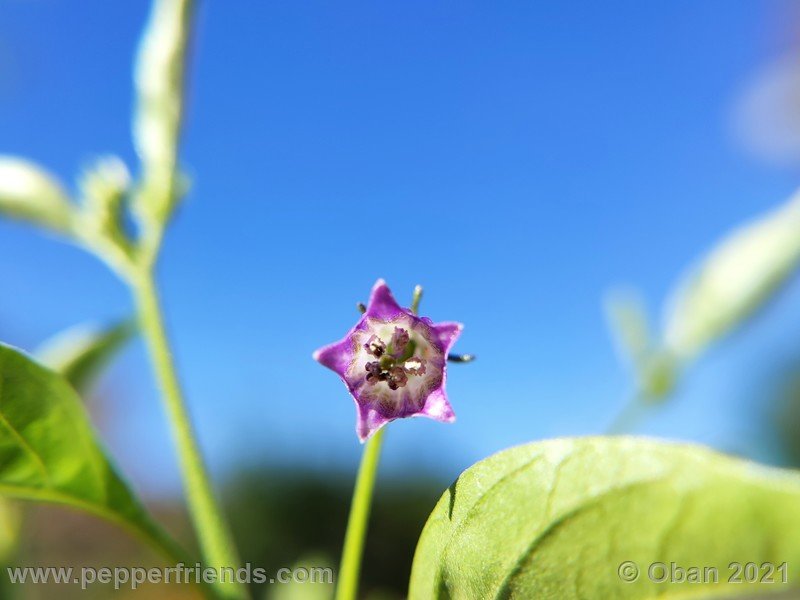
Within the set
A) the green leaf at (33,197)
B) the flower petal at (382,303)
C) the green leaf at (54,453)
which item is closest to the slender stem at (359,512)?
the flower petal at (382,303)

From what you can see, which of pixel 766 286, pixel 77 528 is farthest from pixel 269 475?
pixel 766 286

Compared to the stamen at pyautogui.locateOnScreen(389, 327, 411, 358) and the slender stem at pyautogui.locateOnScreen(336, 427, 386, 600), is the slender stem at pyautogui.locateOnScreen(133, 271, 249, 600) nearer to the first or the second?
the slender stem at pyautogui.locateOnScreen(336, 427, 386, 600)

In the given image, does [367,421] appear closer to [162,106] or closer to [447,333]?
[447,333]

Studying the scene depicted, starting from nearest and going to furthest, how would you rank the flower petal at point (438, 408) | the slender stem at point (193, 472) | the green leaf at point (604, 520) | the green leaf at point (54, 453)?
the green leaf at point (604, 520)
the flower petal at point (438, 408)
the green leaf at point (54, 453)
the slender stem at point (193, 472)

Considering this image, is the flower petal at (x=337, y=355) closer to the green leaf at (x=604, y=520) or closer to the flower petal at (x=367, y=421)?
the flower petal at (x=367, y=421)

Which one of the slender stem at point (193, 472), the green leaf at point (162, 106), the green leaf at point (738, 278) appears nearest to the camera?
the slender stem at point (193, 472)

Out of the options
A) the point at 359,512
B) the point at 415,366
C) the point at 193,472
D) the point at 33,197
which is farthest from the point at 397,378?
the point at 33,197
